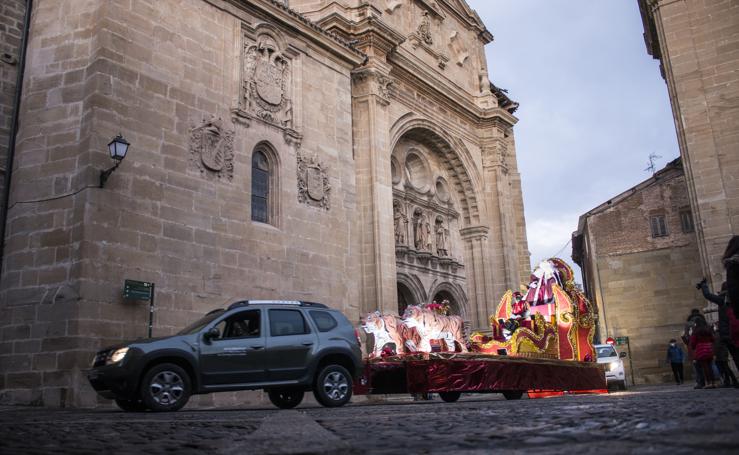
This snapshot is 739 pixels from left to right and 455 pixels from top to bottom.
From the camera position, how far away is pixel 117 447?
138 inches

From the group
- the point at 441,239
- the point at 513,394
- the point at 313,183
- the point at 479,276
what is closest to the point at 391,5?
the point at 441,239

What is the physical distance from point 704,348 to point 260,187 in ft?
36.4

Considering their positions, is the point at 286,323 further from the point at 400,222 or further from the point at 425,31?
the point at 425,31

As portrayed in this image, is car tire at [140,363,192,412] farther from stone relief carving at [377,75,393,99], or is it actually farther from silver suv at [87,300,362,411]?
stone relief carving at [377,75,393,99]

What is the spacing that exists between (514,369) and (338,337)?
185 inches

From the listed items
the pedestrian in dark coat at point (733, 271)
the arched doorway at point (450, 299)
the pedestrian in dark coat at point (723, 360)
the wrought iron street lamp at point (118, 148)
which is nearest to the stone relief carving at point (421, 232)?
the arched doorway at point (450, 299)

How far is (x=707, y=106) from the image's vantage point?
17.7 metres

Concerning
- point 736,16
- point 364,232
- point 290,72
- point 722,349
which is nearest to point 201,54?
point 290,72

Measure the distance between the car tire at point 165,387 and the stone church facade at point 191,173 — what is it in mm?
3427

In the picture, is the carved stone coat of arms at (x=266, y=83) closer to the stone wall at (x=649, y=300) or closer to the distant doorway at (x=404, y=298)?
the distant doorway at (x=404, y=298)

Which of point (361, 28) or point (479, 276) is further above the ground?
point (361, 28)

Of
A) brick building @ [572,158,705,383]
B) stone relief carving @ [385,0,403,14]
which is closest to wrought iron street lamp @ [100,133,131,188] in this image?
stone relief carving @ [385,0,403,14]

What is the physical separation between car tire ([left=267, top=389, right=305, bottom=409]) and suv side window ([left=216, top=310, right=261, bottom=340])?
45.2 inches

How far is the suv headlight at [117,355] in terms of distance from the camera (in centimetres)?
879
